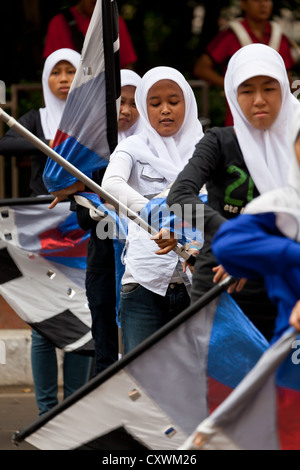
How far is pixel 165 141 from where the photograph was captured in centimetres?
450

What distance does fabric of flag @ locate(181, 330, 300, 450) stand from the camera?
2.76 metres

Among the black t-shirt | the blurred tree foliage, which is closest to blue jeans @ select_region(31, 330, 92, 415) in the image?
the black t-shirt

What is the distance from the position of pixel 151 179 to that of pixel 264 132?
0.89 m

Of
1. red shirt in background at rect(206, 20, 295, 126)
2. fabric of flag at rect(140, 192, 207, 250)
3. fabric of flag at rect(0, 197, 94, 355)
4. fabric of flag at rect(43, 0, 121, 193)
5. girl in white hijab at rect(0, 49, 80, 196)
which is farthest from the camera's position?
red shirt in background at rect(206, 20, 295, 126)

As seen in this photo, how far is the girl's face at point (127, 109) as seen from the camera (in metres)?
5.30

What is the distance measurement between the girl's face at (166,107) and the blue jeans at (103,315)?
0.95 meters

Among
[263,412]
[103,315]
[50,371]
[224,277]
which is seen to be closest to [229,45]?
[103,315]

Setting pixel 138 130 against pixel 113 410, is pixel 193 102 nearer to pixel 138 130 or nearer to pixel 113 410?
pixel 138 130

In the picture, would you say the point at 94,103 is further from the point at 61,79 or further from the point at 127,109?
the point at 61,79

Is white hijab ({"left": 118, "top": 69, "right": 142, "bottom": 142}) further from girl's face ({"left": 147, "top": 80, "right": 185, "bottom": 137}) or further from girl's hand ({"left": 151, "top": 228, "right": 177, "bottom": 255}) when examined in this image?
girl's hand ({"left": 151, "top": 228, "right": 177, "bottom": 255})

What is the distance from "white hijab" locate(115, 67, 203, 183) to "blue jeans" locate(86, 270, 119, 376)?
88 centimetres

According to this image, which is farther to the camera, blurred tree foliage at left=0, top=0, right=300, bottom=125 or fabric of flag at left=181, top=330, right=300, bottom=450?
blurred tree foliage at left=0, top=0, right=300, bottom=125

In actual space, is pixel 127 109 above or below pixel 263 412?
above

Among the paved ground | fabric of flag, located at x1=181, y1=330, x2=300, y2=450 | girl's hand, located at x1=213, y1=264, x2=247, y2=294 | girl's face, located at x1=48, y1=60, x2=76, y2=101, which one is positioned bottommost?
the paved ground
